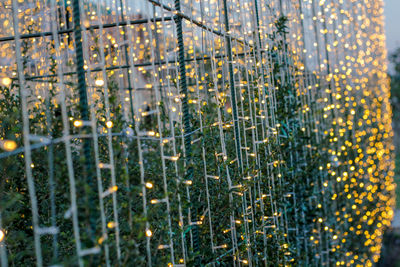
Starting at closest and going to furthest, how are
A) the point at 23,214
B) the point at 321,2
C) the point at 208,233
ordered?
the point at 23,214
the point at 208,233
the point at 321,2

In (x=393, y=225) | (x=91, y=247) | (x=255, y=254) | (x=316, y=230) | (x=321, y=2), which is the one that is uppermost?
(x=321, y=2)

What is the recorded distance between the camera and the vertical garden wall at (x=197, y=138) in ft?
5.23

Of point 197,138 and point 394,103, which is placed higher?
point 197,138

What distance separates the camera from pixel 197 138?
11.0 feet

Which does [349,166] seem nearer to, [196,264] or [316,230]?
[316,230]

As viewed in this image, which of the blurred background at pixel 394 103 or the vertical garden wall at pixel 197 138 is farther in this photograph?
the blurred background at pixel 394 103

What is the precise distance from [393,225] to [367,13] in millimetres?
3749

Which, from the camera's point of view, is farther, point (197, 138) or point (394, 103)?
point (394, 103)

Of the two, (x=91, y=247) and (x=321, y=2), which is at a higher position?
(x=321, y=2)

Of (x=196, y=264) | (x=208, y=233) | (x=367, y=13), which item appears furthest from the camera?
(x=367, y=13)

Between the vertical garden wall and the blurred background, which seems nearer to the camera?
the vertical garden wall

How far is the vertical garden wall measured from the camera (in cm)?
159

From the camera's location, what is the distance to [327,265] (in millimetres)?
5402

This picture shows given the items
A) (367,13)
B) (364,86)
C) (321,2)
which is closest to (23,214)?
(321,2)
